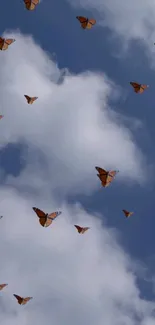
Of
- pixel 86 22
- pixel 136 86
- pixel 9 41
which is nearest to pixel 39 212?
pixel 136 86

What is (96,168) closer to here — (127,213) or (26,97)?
(127,213)

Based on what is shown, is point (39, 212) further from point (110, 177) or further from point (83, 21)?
point (83, 21)

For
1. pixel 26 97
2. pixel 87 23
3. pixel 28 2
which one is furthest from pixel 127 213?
pixel 28 2

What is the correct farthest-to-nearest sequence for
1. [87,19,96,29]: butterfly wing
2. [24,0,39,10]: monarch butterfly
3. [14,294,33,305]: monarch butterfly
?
[14,294,33,305]: monarch butterfly → [87,19,96,29]: butterfly wing → [24,0,39,10]: monarch butterfly

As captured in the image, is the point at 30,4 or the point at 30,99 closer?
the point at 30,4

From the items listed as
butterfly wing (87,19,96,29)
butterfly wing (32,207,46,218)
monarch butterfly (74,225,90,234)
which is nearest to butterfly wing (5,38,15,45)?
butterfly wing (87,19,96,29)

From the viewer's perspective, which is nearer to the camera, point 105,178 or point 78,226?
point 105,178

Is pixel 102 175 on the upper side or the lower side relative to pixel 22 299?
upper

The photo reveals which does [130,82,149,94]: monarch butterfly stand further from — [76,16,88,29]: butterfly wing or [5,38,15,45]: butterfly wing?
[5,38,15,45]: butterfly wing
